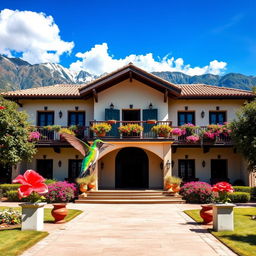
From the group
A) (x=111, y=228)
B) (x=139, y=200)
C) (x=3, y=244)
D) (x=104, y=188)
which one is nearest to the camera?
A: (x=3, y=244)

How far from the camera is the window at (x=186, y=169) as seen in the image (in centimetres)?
2245

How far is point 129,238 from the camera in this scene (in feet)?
29.3

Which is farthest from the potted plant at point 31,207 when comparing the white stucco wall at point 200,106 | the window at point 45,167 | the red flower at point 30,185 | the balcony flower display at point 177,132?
the white stucco wall at point 200,106

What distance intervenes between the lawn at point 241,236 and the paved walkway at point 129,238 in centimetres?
27

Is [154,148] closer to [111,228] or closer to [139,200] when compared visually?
[139,200]

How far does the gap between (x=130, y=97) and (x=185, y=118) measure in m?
4.54

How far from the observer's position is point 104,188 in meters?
21.2

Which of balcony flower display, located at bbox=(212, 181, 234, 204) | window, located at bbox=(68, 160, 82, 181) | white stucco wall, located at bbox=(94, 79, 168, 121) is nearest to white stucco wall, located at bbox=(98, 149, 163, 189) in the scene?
window, located at bbox=(68, 160, 82, 181)

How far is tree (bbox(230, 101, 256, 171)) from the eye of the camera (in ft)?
57.6

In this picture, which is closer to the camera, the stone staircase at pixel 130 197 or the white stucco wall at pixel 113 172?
the stone staircase at pixel 130 197

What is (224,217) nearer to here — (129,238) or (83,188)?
(129,238)

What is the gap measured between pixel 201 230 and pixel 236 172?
1357 centimetres

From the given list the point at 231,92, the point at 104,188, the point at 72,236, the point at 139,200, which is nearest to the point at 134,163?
the point at 104,188

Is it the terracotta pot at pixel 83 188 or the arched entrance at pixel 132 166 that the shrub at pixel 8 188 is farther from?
the arched entrance at pixel 132 166
